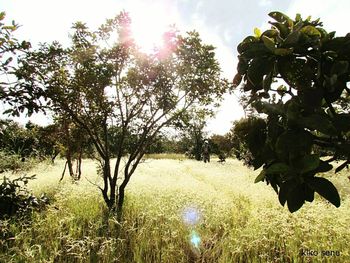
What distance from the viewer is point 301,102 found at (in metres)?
1.02

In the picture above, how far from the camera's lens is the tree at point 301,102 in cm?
94

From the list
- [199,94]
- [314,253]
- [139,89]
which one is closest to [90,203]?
[139,89]

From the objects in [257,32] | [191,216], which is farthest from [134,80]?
[257,32]

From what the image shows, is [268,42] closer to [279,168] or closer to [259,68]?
[259,68]

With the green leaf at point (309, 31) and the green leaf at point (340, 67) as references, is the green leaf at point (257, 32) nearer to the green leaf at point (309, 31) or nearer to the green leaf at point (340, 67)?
the green leaf at point (309, 31)

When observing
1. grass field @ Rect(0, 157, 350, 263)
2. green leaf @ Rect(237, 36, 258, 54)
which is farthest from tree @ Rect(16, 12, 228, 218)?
green leaf @ Rect(237, 36, 258, 54)

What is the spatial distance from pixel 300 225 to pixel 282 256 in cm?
90

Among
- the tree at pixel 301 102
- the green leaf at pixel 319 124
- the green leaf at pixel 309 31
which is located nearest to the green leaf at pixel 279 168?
the tree at pixel 301 102

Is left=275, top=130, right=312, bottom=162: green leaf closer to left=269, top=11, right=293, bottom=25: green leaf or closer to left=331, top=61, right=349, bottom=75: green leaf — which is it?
left=331, top=61, right=349, bottom=75: green leaf

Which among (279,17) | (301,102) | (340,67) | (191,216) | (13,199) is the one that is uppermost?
(279,17)

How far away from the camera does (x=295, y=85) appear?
3.79 ft

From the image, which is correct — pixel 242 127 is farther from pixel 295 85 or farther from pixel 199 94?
pixel 199 94

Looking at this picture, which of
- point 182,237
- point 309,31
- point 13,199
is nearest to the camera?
point 309,31

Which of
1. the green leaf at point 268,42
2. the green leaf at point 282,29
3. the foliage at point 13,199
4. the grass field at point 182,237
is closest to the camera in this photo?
the green leaf at point 268,42
